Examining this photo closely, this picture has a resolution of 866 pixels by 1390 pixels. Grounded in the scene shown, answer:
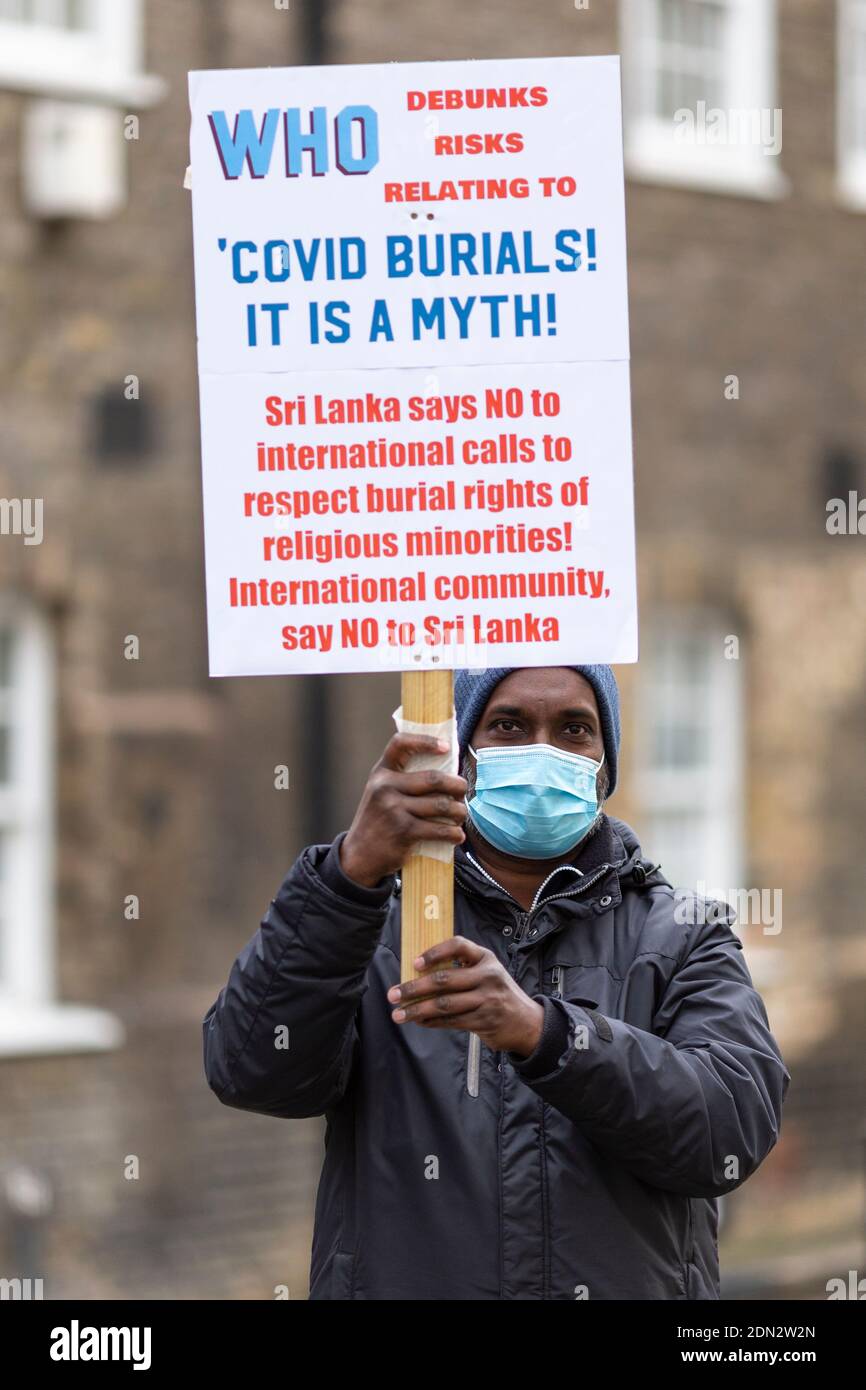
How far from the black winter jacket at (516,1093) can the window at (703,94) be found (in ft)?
30.1

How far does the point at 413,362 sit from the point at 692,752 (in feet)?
30.3

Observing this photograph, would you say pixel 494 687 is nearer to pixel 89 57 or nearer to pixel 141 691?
pixel 141 691

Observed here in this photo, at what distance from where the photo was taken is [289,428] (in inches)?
130

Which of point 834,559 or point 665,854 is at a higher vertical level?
point 834,559

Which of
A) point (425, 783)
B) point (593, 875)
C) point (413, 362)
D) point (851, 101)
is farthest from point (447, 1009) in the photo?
point (851, 101)

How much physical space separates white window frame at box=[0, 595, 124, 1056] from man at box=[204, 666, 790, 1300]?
6949 mm

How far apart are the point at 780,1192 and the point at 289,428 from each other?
9.62 metres

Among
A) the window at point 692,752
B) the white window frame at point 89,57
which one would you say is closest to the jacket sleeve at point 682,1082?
the white window frame at point 89,57

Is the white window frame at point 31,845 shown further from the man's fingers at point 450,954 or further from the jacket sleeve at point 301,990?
the man's fingers at point 450,954

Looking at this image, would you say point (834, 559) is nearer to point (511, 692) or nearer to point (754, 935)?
point (754, 935)

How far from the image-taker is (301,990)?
3004 mm
